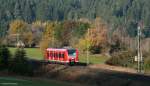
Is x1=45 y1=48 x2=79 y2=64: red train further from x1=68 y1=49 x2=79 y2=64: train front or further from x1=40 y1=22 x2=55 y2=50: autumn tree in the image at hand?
x1=40 y1=22 x2=55 y2=50: autumn tree

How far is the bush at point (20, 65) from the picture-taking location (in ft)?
224

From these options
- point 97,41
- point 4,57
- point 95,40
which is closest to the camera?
point 4,57

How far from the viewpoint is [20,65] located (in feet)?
229

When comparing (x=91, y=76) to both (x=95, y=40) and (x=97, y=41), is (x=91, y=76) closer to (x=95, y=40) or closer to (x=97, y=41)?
(x=97, y=41)

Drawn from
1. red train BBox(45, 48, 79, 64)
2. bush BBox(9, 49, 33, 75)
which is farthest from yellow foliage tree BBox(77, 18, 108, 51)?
bush BBox(9, 49, 33, 75)

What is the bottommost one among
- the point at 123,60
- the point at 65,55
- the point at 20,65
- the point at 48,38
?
the point at 123,60

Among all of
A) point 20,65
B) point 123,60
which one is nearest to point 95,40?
point 123,60

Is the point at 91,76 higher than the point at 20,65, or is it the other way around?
the point at 20,65

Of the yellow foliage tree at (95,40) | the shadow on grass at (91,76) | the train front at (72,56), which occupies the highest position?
the yellow foliage tree at (95,40)

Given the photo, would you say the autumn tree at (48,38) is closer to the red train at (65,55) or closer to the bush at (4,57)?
the red train at (65,55)

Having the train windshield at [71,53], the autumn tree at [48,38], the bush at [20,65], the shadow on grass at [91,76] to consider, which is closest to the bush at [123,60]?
the train windshield at [71,53]

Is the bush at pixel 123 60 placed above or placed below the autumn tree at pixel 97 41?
below

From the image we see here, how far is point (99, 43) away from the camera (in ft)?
461

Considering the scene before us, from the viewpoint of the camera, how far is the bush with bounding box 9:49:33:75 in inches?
2685
